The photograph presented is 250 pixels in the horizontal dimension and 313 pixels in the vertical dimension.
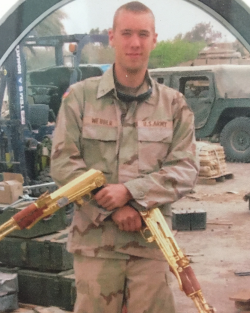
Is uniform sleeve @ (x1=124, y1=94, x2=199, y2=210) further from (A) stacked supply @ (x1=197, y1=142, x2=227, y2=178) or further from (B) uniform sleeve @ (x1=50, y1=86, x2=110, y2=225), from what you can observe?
(A) stacked supply @ (x1=197, y1=142, x2=227, y2=178)

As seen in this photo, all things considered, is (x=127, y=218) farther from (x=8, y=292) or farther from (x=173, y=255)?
(x=8, y=292)

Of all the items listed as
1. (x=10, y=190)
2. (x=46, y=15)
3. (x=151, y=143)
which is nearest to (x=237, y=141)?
(x=10, y=190)

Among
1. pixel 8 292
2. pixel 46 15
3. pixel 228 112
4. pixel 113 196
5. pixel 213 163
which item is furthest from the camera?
pixel 228 112

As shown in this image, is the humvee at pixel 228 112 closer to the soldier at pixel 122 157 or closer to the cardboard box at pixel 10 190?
the cardboard box at pixel 10 190

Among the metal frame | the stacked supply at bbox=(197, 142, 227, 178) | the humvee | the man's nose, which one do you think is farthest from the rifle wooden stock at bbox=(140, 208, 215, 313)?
the stacked supply at bbox=(197, 142, 227, 178)

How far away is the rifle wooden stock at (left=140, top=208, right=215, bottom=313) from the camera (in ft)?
4.05

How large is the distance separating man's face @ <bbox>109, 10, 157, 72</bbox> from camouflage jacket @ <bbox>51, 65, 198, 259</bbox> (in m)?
0.08

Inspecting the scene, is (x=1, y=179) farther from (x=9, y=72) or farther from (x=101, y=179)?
(x=101, y=179)

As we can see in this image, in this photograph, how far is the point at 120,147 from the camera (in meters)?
1.32

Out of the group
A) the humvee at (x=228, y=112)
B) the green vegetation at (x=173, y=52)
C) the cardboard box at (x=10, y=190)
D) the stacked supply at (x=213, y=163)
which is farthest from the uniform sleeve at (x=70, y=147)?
the stacked supply at (x=213, y=163)

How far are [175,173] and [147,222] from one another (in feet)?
0.47

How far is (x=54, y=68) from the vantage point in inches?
84.9

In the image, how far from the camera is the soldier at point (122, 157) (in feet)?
4.24

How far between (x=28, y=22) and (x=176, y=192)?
77 centimetres
